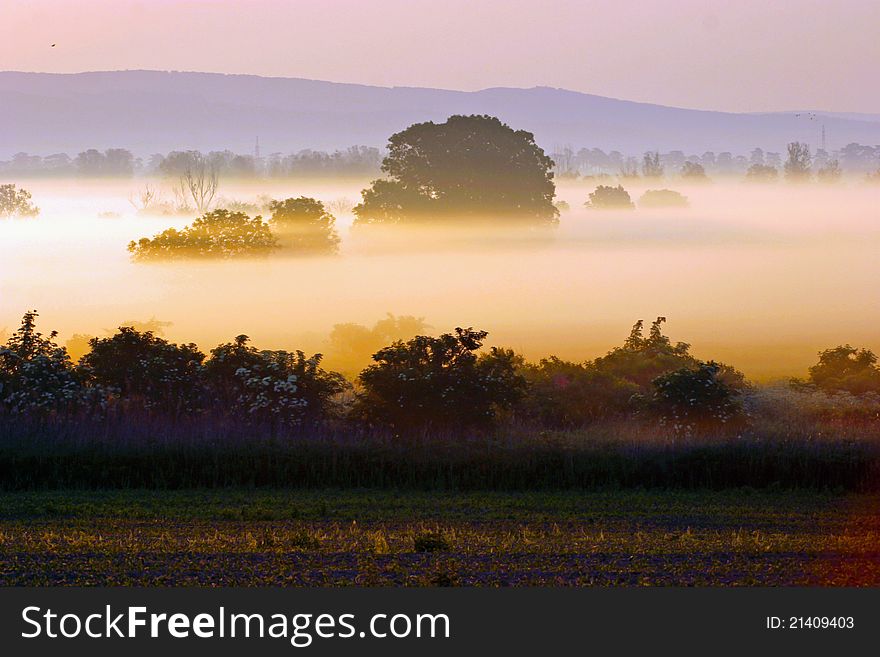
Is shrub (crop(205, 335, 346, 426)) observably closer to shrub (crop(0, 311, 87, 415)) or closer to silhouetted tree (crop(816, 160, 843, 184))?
shrub (crop(0, 311, 87, 415))

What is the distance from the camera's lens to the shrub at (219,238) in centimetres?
5556

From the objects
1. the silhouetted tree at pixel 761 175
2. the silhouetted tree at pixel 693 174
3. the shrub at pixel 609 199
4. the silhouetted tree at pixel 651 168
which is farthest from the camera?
the silhouetted tree at pixel 761 175

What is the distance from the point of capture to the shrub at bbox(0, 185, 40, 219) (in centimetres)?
7581

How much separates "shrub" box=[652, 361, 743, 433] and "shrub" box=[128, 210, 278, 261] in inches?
1187

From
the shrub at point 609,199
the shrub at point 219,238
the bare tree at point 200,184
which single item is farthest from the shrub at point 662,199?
the shrub at point 219,238

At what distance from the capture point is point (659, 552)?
14984 mm

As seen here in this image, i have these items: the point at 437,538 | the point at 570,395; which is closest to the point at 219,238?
the point at 570,395

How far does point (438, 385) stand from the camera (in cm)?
2764

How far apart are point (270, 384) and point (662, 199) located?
70.7m

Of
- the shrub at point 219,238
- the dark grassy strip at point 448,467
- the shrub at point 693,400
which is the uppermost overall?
the shrub at point 219,238

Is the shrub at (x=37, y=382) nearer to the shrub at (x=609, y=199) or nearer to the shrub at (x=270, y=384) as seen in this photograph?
the shrub at (x=270, y=384)

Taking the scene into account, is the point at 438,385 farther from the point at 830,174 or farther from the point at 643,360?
the point at 830,174

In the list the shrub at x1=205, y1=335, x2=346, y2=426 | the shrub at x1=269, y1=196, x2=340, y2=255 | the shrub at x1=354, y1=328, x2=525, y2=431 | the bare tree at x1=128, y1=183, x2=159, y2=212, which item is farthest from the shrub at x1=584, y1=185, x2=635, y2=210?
the shrub at x1=205, y1=335, x2=346, y2=426

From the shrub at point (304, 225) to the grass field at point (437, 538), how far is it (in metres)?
37.6
